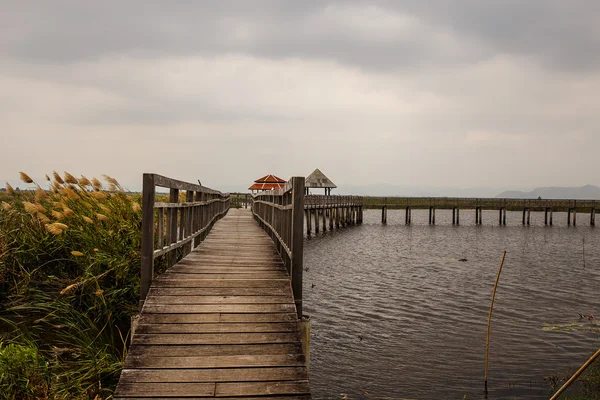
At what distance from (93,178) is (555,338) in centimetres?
1052

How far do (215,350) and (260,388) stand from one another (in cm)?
68

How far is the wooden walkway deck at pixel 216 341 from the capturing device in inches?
163

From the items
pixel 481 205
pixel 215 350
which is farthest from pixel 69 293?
pixel 481 205

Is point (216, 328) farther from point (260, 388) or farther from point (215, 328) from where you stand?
point (260, 388)

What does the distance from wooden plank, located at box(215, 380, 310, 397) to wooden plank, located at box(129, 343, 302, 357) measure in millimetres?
419

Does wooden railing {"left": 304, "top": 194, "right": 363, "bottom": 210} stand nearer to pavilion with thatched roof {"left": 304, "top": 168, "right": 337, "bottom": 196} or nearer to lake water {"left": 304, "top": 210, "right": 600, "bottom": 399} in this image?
pavilion with thatched roof {"left": 304, "top": 168, "right": 337, "bottom": 196}

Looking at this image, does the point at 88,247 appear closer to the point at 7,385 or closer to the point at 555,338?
the point at 7,385

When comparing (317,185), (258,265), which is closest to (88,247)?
(258,265)

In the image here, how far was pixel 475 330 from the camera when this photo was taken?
11492 mm

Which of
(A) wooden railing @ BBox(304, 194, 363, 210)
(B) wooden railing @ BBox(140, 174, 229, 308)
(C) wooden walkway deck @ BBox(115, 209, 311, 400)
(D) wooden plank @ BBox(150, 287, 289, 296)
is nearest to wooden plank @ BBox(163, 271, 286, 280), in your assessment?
(C) wooden walkway deck @ BBox(115, 209, 311, 400)

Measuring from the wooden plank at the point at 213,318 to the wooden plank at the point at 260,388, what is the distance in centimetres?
96

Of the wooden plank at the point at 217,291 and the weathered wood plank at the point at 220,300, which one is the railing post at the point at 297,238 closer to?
the wooden plank at the point at 217,291

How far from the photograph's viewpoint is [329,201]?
44.1 metres

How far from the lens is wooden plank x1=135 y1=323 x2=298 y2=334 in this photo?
485 cm
